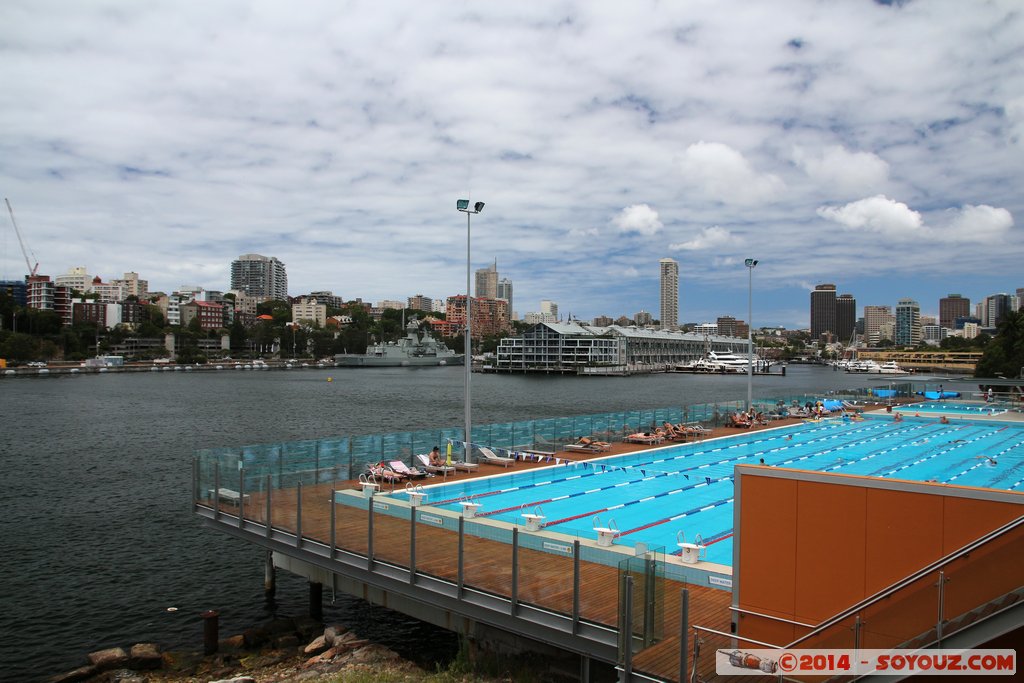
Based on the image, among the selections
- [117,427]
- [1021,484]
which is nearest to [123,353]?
[117,427]

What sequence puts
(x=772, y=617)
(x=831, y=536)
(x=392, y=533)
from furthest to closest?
(x=392, y=533), (x=772, y=617), (x=831, y=536)

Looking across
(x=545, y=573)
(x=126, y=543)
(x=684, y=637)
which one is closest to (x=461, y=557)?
(x=545, y=573)

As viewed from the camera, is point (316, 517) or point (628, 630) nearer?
point (628, 630)

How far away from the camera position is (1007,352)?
348ft

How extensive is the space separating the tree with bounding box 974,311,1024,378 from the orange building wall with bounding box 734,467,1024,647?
11316 centimetres

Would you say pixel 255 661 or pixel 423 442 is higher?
pixel 423 442

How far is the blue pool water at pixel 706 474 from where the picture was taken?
651 inches

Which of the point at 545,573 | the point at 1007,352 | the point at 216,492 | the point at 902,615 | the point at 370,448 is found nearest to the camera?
the point at 902,615

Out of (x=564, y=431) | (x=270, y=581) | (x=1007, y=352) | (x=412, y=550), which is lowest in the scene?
(x=270, y=581)

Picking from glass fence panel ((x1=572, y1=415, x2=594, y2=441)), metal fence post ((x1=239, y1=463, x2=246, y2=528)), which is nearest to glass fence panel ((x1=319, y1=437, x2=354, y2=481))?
metal fence post ((x1=239, y1=463, x2=246, y2=528))

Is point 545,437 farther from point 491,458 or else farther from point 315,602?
point 315,602

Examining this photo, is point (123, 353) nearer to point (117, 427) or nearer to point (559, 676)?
point (117, 427)

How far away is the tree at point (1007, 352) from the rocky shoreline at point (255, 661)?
372 feet

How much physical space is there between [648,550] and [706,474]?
12.3 metres
